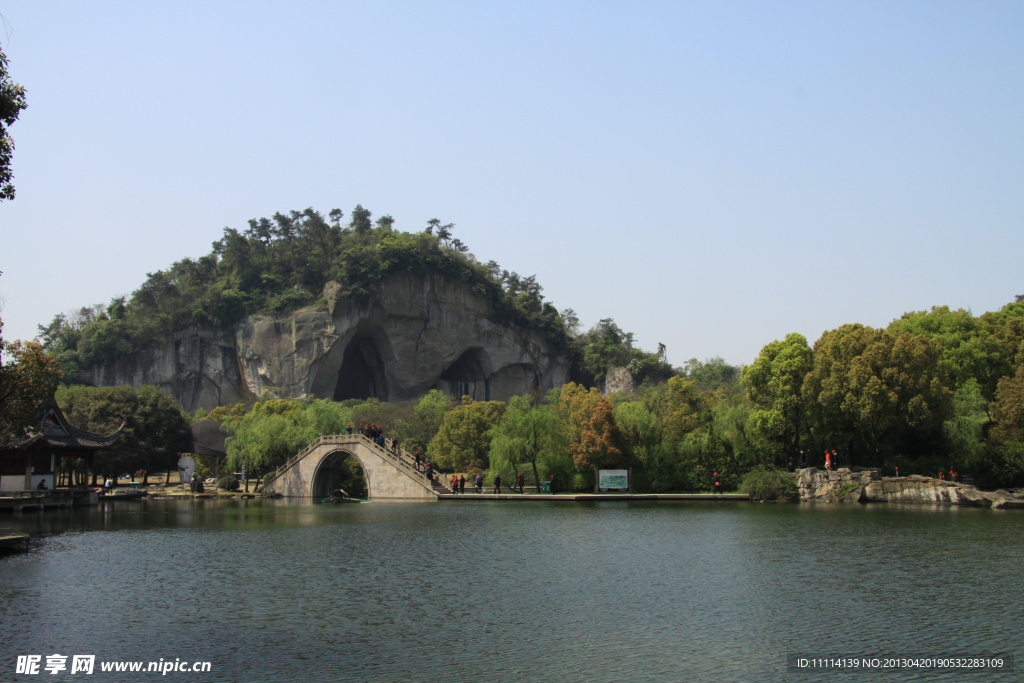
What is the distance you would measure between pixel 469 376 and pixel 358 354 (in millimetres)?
14232

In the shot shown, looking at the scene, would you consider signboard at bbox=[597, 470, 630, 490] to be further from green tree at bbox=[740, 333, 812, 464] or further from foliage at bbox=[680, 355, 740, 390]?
foliage at bbox=[680, 355, 740, 390]

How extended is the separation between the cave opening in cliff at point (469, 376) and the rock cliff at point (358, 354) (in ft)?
0.45

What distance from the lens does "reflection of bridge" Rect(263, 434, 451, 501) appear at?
4594 centimetres

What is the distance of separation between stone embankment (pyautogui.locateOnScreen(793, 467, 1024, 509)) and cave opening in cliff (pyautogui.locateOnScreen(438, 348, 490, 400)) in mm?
66888

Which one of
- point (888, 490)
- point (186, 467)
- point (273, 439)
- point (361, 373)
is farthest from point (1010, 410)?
point (361, 373)

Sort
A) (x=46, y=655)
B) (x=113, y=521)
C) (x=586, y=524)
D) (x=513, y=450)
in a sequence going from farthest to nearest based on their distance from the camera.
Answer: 1. (x=513, y=450)
2. (x=113, y=521)
3. (x=586, y=524)
4. (x=46, y=655)

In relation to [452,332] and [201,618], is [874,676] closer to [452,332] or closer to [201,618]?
[201,618]

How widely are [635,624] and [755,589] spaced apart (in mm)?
3950

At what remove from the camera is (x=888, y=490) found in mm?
37531

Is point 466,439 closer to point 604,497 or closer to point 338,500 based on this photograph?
point 338,500

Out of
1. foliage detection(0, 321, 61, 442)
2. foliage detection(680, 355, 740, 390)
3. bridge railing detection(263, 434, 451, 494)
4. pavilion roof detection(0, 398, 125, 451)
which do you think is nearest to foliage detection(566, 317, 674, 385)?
foliage detection(680, 355, 740, 390)

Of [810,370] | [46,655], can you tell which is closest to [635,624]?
[46,655]

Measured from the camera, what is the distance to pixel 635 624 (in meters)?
14.6

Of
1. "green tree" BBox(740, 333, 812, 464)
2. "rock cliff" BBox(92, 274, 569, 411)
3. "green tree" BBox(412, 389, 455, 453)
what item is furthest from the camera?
"rock cliff" BBox(92, 274, 569, 411)
